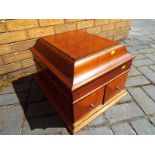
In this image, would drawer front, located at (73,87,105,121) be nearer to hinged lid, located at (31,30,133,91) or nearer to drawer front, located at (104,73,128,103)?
drawer front, located at (104,73,128,103)

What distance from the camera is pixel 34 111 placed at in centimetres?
206

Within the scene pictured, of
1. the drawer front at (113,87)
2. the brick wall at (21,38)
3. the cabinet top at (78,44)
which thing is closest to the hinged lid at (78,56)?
the cabinet top at (78,44)

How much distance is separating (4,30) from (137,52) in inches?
112

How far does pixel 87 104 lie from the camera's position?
1.71m

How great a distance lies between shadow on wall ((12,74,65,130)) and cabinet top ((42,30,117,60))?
87cm

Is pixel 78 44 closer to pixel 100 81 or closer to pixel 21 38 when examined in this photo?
pixel 100 81

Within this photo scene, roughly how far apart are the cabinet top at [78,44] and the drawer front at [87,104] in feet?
1.50

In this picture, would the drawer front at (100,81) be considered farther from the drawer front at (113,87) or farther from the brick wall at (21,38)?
the brick wall at (21,38)

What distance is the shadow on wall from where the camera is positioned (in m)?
1.89

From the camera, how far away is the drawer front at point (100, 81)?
1467mm

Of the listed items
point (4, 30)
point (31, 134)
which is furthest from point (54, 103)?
point (4, 30)

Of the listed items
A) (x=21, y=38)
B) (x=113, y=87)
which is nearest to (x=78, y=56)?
(x=113, y=87)

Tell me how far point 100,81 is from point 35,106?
3.42 feet
